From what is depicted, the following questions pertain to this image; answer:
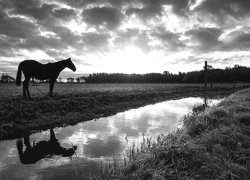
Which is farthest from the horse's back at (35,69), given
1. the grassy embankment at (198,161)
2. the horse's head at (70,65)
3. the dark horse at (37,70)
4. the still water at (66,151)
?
the grassy embankment at (198,161)

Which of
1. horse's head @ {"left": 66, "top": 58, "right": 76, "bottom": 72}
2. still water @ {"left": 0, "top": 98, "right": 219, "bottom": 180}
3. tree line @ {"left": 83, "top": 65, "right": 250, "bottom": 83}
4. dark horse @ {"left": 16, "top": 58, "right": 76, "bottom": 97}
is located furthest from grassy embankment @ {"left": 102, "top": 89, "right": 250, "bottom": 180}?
tree line @ {"left": 83, "top": 65, "right": 250, "bottom": 83}

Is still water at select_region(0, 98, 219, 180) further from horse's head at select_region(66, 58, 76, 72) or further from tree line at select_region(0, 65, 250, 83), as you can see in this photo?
tree line at select_region(0, 65, 250, 83)

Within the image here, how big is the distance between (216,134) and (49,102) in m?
10.1

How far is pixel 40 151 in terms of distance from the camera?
6.06 meters

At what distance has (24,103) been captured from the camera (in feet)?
37.0

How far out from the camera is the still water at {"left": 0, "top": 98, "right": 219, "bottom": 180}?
4.64 metres

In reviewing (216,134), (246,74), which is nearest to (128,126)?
(216,134)

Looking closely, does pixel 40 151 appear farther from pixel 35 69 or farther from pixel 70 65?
pixel 70 65

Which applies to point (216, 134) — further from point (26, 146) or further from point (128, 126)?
point (26, 146)

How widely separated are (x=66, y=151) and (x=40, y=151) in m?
0.82

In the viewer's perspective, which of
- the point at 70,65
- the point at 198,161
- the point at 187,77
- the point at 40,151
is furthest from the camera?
the point at 187,77

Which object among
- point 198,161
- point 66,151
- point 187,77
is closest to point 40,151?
point 66,151

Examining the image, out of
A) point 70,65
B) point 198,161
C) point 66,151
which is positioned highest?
point 70,65

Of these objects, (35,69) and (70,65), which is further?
(70,65)
